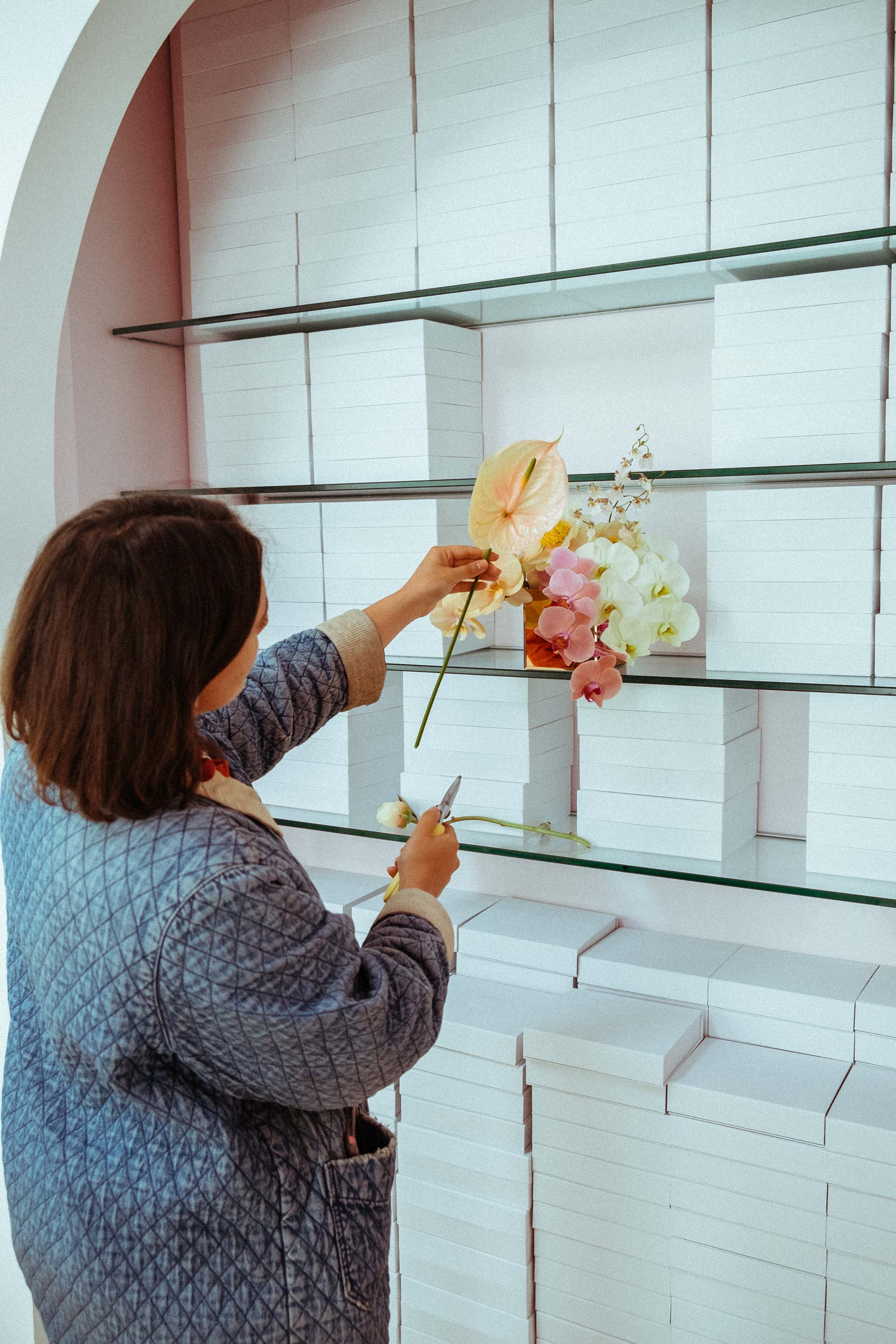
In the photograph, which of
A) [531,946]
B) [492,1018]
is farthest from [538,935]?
[492,1018]

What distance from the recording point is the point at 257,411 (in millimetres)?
2129

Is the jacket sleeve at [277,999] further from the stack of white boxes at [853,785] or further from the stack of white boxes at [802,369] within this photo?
the stack of white boxes at [802,369]

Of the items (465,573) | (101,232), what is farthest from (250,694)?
(101,232)

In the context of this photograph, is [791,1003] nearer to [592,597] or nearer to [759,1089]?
[759,1089]

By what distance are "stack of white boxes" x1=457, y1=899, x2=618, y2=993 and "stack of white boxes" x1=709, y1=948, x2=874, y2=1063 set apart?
9.6 inches

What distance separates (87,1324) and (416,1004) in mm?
445

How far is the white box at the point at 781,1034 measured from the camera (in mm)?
1752

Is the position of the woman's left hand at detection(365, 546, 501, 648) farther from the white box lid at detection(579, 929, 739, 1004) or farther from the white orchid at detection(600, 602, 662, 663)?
the white box lid at detection(579, 929, 739, 1004)

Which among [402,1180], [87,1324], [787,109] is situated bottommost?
[402,1180]

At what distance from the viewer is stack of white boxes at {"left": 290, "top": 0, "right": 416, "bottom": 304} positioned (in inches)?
78.6

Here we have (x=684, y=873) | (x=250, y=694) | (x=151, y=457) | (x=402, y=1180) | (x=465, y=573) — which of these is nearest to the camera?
(x=250, y=694)

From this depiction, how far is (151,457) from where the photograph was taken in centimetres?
245

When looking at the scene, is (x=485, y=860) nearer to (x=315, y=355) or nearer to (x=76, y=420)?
(x=315, y=355)

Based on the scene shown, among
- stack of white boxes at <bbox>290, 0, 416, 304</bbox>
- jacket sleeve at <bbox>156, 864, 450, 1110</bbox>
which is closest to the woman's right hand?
jacket sleeve at <bbox>156, 864, 450, 1110</bbox>
